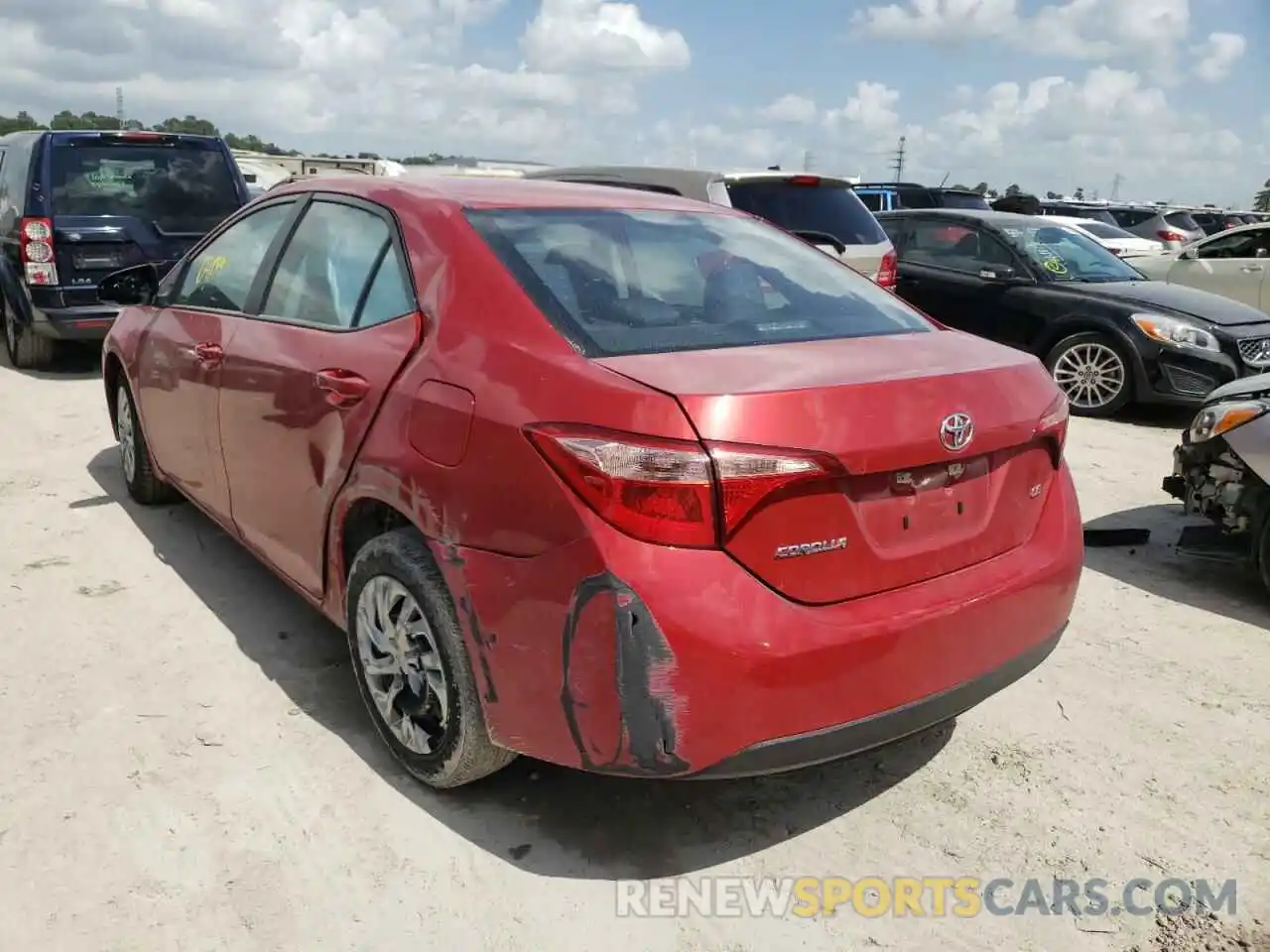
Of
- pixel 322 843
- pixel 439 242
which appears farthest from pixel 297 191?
pixel 322 843

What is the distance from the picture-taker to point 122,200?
A: 8.54 meters

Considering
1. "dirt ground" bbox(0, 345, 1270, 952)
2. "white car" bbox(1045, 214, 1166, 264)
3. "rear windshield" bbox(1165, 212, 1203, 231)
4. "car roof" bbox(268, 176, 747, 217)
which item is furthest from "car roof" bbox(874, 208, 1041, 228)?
"rear windshield" bbox(1165, 212, 1203, 231)

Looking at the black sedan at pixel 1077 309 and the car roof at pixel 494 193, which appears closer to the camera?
the car roof at pixel 494 193

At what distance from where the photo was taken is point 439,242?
290 cm

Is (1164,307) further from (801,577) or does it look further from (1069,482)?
(801,577)

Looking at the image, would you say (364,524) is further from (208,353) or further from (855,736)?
(855,736)

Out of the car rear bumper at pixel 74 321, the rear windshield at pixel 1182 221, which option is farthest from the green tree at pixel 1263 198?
the car rear bumper at pixel 74 321

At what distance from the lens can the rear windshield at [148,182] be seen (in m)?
8.34

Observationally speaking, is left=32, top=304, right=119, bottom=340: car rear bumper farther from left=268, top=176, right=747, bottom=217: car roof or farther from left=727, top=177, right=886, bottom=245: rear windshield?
left=268, top=176, right=747, bottom=217: car roof

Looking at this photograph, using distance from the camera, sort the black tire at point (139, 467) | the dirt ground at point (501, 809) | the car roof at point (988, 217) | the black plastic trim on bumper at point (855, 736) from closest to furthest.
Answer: the black plastic trim on bumper at point (855, 736) < the dirt ground at point (501, 809) < the black tire at point (139, 467) < the car roof at point (988, 217)

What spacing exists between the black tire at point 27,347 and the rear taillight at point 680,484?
8.16 m

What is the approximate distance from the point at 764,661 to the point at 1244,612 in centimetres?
311

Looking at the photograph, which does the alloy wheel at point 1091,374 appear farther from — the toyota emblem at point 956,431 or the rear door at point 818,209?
the toyota emblem at point 956,431

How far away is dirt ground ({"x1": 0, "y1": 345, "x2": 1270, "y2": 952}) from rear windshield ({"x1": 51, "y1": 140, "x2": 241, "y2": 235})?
5322 mm
